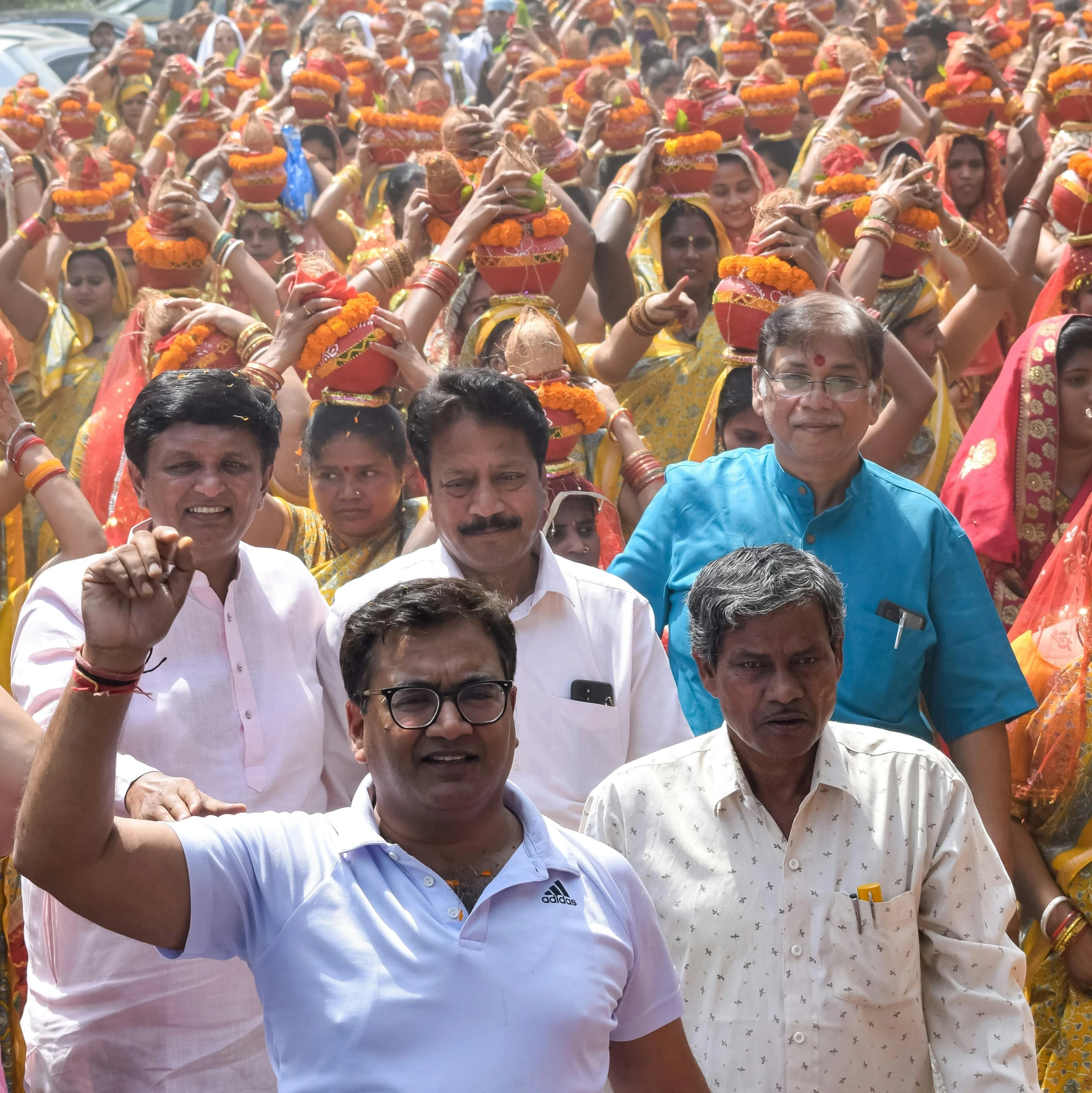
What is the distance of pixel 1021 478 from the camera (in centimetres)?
347

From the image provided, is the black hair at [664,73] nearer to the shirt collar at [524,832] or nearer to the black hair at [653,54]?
the black hair at [653,54]

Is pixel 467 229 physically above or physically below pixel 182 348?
above

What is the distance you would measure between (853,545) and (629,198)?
3.41m

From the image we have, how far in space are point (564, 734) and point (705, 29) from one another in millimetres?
10690

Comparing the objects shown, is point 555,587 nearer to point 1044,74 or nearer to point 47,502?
point 47,502

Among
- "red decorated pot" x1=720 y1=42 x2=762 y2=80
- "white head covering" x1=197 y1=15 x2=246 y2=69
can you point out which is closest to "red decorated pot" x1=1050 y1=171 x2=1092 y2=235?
"red decorated pot" x1=720 y1=42 x2=762 y2=80

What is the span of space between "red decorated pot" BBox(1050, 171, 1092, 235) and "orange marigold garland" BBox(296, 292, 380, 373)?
209 cm

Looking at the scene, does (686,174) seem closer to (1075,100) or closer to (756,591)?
(1075,100)

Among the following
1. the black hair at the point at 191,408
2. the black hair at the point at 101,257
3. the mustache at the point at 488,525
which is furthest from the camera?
the black hair at the point at 101,257

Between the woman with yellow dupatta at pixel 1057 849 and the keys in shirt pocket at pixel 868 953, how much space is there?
838 mm

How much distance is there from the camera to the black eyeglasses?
166cm

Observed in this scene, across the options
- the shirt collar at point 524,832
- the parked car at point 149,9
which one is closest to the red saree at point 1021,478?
the shirt collar at point 524,832

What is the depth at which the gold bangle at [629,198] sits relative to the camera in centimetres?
585

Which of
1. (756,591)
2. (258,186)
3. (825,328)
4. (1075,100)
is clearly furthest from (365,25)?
(756,591)
